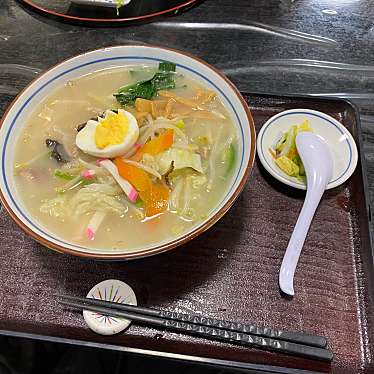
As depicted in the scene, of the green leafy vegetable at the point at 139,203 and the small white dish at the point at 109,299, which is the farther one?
the green leafy vegetable at the point at 139,203

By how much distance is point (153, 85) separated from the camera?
1.57 m

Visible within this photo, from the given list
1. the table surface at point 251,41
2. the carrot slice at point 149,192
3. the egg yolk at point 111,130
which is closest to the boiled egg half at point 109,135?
the egg yolk at point 111,130

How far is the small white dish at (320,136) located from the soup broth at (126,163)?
0.54ft

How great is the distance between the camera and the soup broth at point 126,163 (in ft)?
4.25

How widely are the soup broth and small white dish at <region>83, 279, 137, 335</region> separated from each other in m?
0.11

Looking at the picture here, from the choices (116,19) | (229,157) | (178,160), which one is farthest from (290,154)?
(116,19)

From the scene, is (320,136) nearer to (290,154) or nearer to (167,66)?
(290,154)

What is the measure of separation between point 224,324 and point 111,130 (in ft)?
2.12

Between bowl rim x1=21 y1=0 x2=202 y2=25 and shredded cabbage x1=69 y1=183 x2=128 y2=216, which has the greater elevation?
bowl rim x1=21 y1=0 x2=202 y2=25

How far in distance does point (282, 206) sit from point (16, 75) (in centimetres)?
130

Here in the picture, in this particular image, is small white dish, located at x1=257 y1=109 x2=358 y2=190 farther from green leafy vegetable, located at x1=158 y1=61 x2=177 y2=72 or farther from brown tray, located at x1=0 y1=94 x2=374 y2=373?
green leafy vegetable, located at x1=158 y1=61 x2=177 y2=72

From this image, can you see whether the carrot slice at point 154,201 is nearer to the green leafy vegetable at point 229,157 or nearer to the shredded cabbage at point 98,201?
the shredded cabbage at point 98,201

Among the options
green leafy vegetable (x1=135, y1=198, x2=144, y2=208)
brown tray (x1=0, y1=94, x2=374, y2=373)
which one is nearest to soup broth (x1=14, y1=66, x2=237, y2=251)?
green leafy vegetable (x1=135, y1=198, x2=144, y2=208)

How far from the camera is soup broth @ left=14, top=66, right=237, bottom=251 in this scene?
4.25 feet
